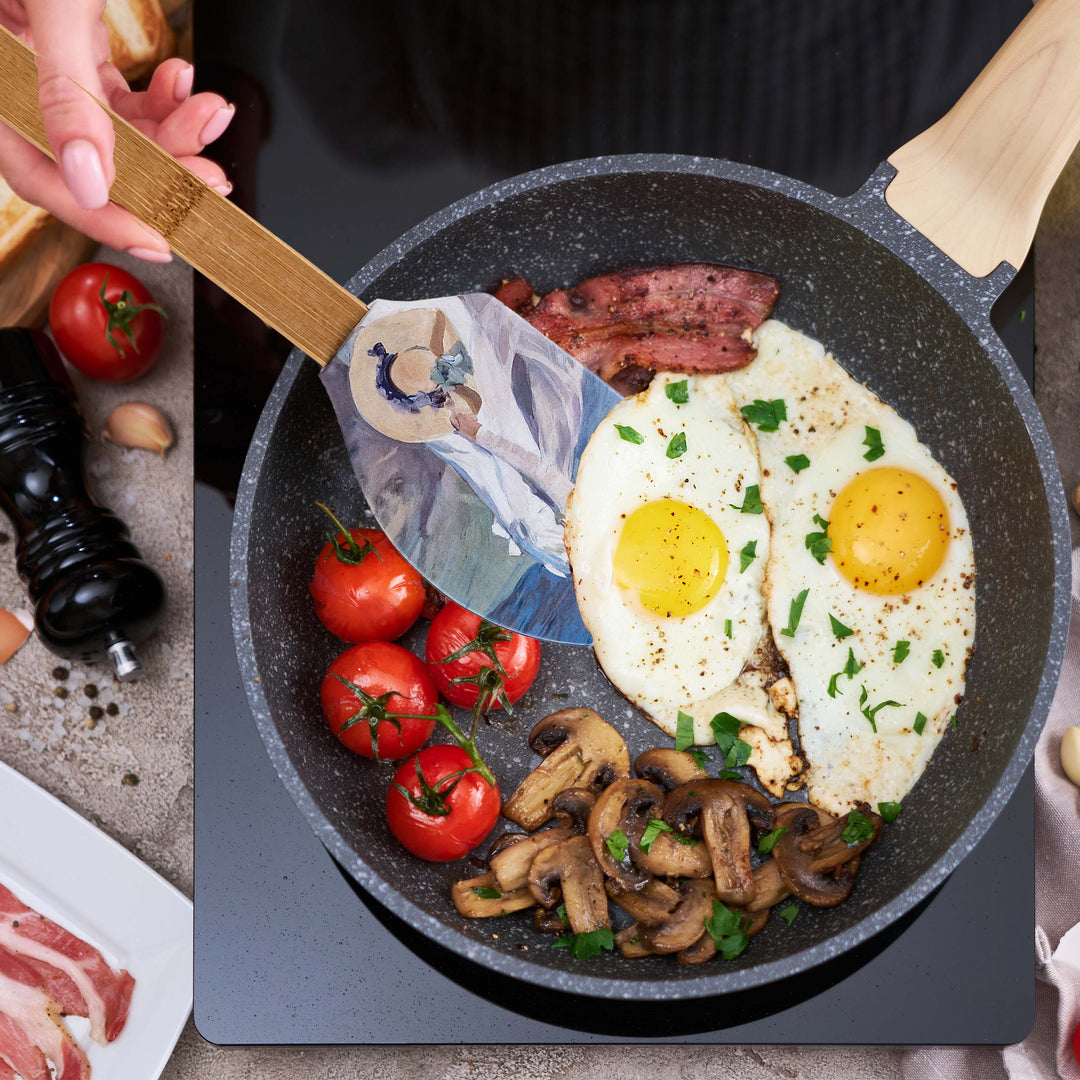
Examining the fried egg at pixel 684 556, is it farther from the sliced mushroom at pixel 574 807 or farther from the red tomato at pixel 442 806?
the red tomato at pixel 442 806

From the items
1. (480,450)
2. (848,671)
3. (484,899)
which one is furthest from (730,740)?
(480,450)

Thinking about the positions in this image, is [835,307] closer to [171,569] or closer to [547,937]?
[547,937]

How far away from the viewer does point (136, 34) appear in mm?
1631

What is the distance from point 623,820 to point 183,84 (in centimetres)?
118

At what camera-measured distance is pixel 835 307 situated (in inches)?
61.9

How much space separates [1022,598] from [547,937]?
79 cm

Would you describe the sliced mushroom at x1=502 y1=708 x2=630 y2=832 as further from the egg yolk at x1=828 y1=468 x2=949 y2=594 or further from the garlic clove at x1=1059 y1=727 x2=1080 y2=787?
the garlic clove at x1=1059 y1=727 x2=1080 y2=787

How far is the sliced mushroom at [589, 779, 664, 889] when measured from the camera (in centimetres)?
133

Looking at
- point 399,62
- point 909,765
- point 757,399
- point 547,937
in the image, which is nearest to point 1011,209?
point 757,399

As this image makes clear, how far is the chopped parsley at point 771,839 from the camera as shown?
1382mm

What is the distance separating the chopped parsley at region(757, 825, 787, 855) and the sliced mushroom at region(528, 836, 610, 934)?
8.8 inches

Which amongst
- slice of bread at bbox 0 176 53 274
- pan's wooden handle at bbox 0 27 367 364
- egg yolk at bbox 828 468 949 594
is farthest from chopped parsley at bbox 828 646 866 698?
slice of bread at bbox 0 176 53 274

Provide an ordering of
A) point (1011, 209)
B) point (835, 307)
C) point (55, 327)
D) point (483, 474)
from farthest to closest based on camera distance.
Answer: point (55, 327) < point (835, 307) < point (483, 474) < point (1011, 209)

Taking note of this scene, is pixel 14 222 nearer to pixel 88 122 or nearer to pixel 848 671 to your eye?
pixel 88 122
